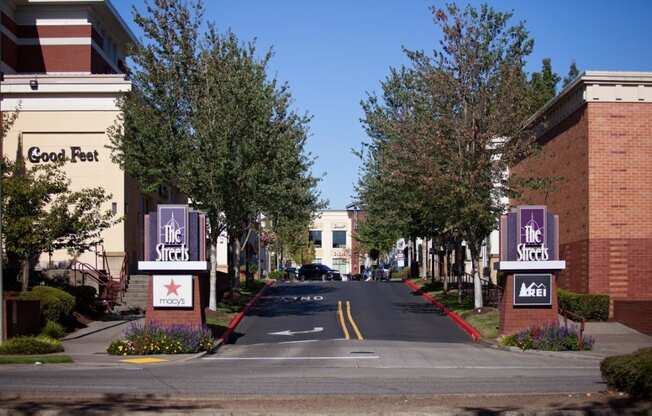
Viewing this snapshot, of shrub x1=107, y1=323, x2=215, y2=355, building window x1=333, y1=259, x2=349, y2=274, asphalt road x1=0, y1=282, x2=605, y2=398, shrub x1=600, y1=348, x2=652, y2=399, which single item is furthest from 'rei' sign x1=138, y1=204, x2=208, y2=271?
building window x1=333, y1=259, x2=349, y2=274

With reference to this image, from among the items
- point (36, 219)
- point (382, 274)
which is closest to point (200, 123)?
point (36, 219)

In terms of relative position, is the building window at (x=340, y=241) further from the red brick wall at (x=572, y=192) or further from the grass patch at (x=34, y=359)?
the grass patch at (x=34, y=359)

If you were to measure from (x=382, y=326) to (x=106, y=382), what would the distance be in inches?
764

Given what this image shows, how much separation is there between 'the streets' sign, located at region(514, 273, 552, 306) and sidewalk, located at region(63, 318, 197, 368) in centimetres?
1123

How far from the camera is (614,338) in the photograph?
99.3 ft

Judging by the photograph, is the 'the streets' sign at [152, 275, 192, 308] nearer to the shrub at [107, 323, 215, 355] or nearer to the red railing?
the shrub at [107, 323, 215, 355]

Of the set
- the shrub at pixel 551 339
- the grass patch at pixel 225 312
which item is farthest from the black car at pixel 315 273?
the shrub at pixel 551 339

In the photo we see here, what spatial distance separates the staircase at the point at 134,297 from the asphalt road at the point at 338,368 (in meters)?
5.12

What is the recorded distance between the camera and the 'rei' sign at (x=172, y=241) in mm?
28984

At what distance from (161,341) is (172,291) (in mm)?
2389

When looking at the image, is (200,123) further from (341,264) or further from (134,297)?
(341,264)

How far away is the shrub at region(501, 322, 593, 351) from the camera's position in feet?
89.4

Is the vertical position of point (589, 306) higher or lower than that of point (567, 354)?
higher

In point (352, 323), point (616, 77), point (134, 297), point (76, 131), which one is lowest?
point (352, 323)
